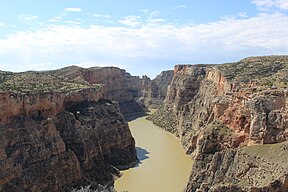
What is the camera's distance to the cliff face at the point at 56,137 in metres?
32.5

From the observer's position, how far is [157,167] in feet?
153

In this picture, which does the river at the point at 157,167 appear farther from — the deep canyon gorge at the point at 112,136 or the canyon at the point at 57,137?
the canyon at the point at 57,137

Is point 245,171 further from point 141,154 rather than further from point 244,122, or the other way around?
point 141,154

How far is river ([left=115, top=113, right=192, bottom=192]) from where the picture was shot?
39.9 m

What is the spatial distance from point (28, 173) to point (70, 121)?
8.99 m

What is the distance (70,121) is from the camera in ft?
133

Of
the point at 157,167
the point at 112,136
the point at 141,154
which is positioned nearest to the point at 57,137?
the point at 112,136

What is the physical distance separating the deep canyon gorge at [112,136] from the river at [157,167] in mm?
1276

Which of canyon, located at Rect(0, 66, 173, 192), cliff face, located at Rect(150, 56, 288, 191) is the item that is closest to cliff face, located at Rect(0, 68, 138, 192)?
canyon, located at Rect(0, 66, 173, 192)

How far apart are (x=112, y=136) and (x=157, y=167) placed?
5.75 m

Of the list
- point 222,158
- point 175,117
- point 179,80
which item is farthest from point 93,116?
point 179,80

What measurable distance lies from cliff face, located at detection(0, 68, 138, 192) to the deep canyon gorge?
8 centimetres

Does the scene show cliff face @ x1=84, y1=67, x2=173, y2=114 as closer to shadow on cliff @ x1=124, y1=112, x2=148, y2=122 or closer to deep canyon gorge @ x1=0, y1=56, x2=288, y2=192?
shadow on cliff @ x1=124, y1=112, x2=148, y2=122

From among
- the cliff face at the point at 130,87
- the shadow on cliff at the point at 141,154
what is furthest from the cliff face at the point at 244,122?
Answer: the cliff face at the point at 130,87
